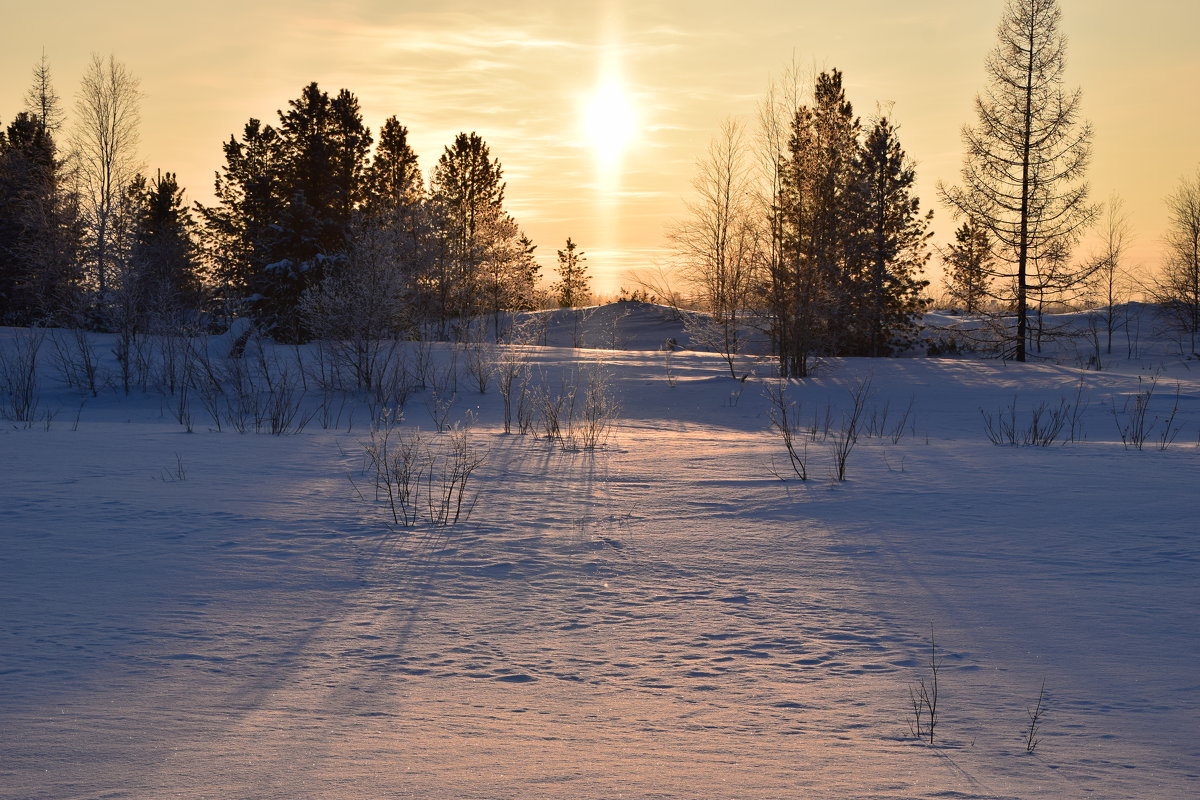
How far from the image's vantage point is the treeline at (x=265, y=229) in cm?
3194

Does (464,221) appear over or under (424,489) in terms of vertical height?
over

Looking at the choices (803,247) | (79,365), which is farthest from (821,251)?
(79,365)

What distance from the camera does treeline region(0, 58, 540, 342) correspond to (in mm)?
31938

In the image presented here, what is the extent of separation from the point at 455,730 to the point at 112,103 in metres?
37.6

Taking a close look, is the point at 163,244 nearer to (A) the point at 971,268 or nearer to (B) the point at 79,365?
(B) the point at 79,365

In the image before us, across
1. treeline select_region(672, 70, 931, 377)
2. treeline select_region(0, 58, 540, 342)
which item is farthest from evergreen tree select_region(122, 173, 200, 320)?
treeline select_region(672, 70, 931, 377)

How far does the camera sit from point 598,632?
161 inches

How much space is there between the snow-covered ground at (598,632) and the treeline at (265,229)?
20.6m

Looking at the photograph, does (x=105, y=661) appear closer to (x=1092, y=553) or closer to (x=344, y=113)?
(x=1092, y=553)

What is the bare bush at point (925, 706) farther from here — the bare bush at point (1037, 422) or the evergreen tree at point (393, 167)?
the evergreen tree at point (393, 167)

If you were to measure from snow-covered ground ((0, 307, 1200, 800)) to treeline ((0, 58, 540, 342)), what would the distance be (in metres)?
20.6

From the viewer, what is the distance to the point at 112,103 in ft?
112

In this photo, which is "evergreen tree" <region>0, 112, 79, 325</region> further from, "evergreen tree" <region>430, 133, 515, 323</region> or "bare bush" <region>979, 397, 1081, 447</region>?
→ "bare bush" <region>979, 397, 1081, 447</region>

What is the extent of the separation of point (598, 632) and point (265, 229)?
1370 inches
